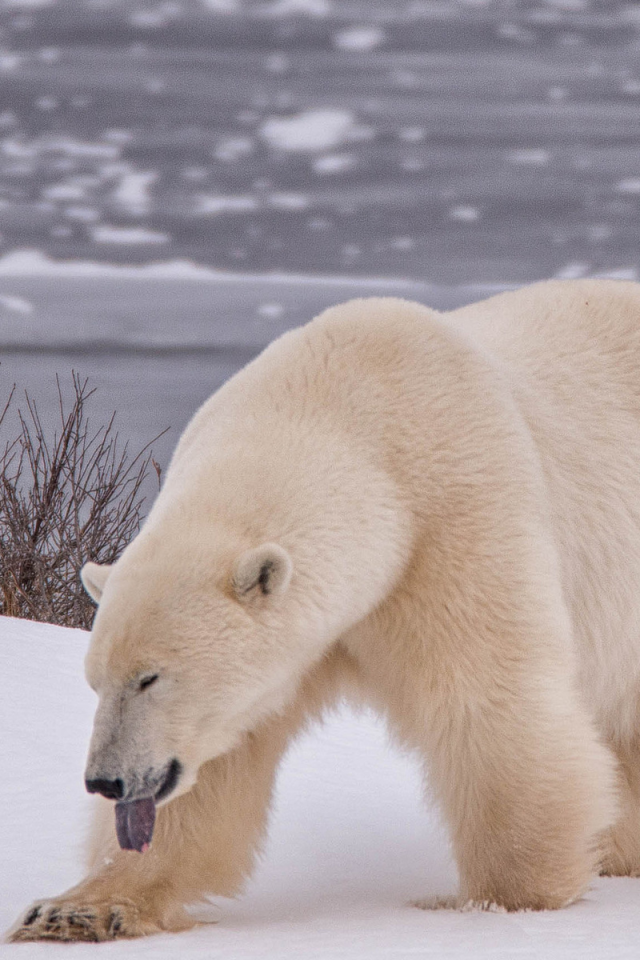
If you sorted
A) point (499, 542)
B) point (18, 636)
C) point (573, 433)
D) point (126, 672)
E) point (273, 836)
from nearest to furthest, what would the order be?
1. point (126, 672)
2. point (499, 542)
3. point (573, 433)
4. point (273, 836)
5. point (18, 636)

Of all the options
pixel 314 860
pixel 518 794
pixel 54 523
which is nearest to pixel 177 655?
pixel 518 794

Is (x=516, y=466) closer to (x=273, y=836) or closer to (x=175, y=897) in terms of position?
(x=175, y=897)

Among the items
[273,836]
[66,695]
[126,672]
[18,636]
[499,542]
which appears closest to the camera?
[126,672]

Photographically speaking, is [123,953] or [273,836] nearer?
[123,953]

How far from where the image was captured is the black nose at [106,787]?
246 centimetres

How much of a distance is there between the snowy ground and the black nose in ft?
1.11

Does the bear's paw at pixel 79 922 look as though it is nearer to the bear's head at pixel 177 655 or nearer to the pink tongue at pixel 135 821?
the pink tongue at pixel 135 821

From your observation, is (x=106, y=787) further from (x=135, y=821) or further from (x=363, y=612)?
(x=363, y=612)

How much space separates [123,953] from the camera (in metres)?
2.57

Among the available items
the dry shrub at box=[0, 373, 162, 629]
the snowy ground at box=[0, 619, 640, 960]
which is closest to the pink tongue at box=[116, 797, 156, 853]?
the snowy ground at box=[0, 619, 640, 960]

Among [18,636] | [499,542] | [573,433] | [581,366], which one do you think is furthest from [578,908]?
[18,636]

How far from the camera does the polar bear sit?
252cm

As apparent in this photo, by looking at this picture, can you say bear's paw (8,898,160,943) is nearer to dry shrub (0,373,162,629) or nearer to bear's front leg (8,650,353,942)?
bear's front leg (8,650,353,942)

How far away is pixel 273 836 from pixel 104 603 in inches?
62.1
